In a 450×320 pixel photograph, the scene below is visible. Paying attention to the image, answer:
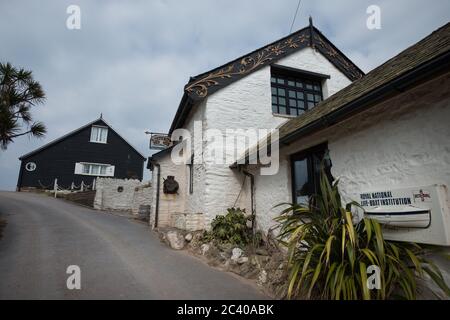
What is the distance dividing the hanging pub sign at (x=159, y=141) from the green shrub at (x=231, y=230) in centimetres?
593

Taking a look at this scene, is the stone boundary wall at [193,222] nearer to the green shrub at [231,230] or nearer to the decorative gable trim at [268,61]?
the green shrub at [231,230]

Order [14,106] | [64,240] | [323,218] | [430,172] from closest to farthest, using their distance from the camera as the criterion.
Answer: [430,172] → [323,218] → [64,240] → [14,106]

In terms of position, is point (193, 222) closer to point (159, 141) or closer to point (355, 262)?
point (355, 262)

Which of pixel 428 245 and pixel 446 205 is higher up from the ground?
pixel 446 205

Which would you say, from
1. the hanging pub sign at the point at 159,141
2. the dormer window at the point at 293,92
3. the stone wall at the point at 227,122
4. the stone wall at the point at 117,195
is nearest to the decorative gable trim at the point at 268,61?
the stone wall at the point at 227,122

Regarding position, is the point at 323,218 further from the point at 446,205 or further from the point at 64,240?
the point at 64,240

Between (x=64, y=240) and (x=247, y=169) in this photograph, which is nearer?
(x=64, y=240)

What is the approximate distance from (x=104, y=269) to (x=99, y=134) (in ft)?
67.0

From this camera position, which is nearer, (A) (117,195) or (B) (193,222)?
(B) (193,222)

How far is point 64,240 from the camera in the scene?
250 inches

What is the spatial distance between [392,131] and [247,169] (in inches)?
165

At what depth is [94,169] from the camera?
840 inches

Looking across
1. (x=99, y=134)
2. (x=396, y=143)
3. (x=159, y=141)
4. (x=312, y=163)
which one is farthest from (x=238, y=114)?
(x=99, y=134)
